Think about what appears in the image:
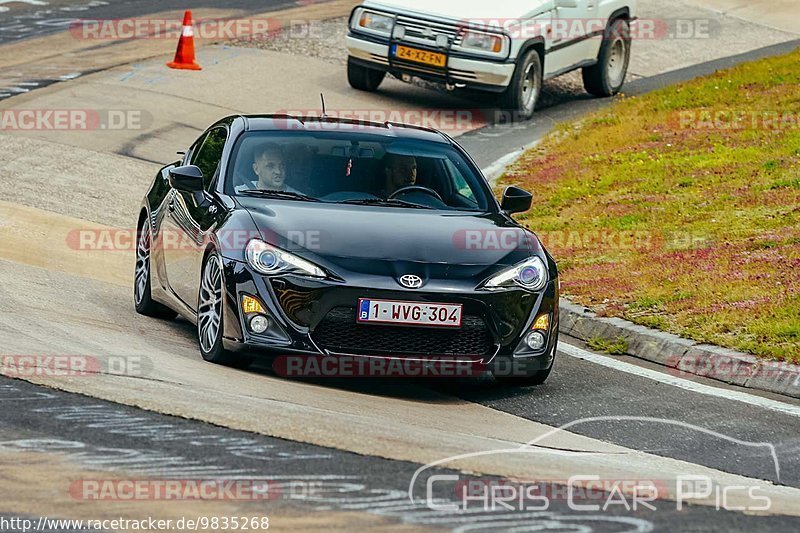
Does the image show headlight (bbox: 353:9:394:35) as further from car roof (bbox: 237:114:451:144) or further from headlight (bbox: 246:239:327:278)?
headlight (bbox: 246:239:327:278)

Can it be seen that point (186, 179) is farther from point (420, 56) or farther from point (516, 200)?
point (420, 56)

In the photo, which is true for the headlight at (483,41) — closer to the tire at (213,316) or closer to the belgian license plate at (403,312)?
the tire at (213,316)

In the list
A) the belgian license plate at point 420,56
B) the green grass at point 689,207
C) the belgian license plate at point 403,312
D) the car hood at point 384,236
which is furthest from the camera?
the belgian license plate at point 420,56

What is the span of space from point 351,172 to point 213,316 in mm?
1423

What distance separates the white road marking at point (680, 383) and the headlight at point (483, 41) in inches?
401

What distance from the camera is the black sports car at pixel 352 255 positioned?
27.5 feet

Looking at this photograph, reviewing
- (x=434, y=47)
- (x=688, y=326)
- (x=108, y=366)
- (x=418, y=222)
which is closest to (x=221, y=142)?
(x=418, y=222)

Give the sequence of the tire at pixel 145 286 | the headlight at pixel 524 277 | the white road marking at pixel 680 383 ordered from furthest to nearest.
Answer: the tire at pixel 145 286
the white road marking at pixel 680 383
the headlight at pixel 524 277

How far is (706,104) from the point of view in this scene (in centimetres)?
2058

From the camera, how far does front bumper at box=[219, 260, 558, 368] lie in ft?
27.3

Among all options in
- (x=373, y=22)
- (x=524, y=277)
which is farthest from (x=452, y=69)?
(x=524, y=277)

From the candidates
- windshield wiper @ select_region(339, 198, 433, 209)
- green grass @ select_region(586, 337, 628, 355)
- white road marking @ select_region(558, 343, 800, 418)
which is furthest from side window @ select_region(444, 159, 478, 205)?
green grass @ select_region(586, 337, 628, 355)

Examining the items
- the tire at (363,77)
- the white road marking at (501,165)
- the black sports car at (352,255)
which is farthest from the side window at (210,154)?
the tire at (363,77)

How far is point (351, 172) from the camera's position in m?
9.69
